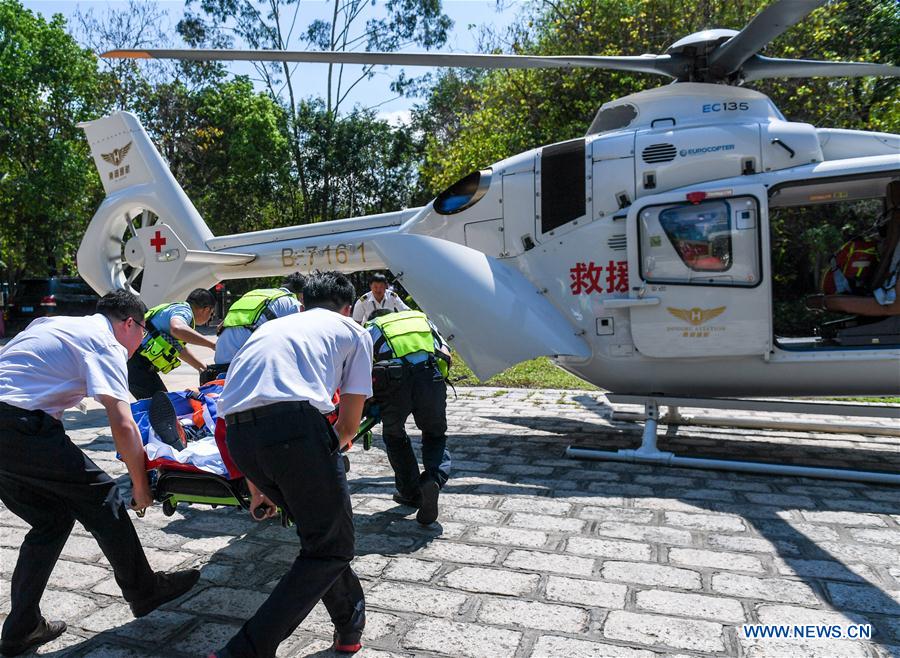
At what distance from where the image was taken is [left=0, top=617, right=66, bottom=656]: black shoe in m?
2.92

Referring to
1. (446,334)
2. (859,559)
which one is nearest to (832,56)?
(446,334)

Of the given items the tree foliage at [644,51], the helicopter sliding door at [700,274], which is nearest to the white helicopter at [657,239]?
the helicopter sliding door at [700,274]

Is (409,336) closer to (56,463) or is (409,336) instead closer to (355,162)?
(56,463)

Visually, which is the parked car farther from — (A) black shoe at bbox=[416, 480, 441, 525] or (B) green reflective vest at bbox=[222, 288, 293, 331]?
(A) black shoe at bbox=[416, 480, 441, 525]

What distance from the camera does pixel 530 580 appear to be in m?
3.59

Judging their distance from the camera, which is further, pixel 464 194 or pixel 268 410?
pixel 464 194

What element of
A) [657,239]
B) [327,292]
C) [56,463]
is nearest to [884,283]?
[657,239]

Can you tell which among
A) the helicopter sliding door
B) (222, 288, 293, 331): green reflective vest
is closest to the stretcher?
(222, 288, 293, 331): green reflective vest

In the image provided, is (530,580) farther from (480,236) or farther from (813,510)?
(480,236)

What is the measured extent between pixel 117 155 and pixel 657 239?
24.3 ft

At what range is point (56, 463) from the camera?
2900 mm

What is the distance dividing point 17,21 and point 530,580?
79.8ft
